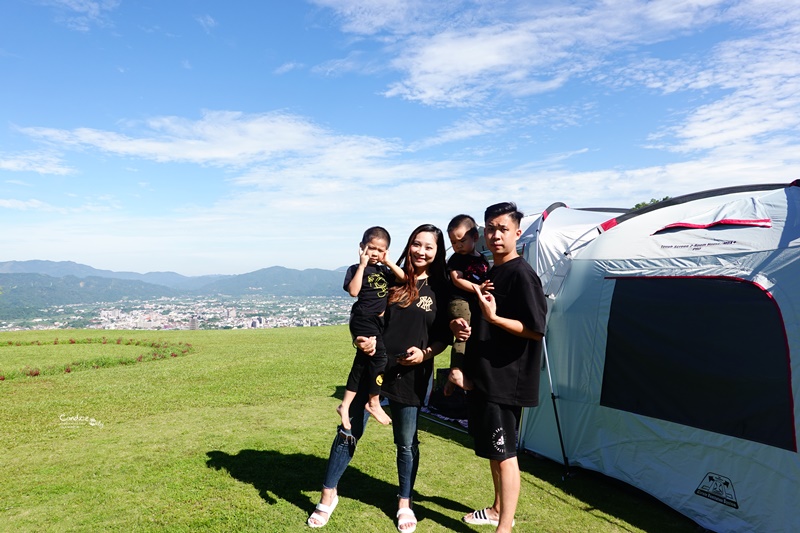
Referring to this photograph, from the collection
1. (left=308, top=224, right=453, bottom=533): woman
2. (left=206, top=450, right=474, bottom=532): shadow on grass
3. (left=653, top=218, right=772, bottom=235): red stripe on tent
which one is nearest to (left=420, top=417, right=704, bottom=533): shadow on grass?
(left=206, top=450, right=474, bottom=532): shadow on grass

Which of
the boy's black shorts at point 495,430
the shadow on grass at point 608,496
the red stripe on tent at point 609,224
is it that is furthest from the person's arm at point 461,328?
the red stripe on tent at point 609,224

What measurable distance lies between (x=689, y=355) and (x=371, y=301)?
10.1 feet

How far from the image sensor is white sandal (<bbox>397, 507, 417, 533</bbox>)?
387 centimetres

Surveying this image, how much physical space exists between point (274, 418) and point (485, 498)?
3920 mm

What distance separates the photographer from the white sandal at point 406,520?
3.87 m

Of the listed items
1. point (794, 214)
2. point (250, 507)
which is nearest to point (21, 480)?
point (250, 507)

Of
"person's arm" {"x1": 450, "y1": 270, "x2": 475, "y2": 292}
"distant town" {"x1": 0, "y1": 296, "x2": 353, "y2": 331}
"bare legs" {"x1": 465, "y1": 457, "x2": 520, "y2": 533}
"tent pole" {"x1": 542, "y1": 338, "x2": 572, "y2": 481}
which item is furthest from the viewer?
"distant town" {"x1": 0, "y1": 296, "x2": 353, "y2": 331}

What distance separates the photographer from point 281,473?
16.7 feet

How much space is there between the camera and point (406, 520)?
12.8 ft

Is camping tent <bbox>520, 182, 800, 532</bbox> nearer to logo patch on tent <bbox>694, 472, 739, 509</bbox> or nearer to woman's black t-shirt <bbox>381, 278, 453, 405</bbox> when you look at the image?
logo patch on tent <bbox>694, 472, 739, 509</bbox>

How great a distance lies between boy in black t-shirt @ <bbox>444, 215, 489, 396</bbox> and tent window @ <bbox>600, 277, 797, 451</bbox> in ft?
6.22

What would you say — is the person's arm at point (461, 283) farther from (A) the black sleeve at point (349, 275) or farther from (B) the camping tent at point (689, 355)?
(B) the camping tent at point (689, 355)

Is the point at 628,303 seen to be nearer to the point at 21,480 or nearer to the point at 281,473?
the point at 281,473

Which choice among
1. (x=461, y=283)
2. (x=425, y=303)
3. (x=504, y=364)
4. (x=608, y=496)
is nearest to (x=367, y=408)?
(x=425, y=303)
